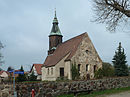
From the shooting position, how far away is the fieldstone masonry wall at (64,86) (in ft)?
35.0

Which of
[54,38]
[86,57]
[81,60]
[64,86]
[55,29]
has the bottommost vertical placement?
[64,86]

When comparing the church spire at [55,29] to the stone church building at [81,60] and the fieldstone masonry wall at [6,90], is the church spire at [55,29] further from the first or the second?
the fieldstone masonry wall at [6,90]

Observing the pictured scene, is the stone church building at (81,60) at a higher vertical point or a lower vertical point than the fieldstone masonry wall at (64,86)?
higher

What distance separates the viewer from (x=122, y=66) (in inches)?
1105

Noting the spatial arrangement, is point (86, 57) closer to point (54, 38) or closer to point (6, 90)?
point (54, 38)

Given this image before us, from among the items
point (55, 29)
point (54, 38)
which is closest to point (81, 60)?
point (54, 38)

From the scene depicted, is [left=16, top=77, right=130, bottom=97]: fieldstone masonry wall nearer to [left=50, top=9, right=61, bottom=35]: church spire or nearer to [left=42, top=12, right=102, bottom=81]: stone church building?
[left=42, top=12, right=102, bottom=81]: stone church building

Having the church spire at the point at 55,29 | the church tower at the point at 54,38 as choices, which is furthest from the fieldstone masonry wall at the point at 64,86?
the church spire at the point at 55,29

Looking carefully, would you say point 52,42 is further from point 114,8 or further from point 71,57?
point 114,8

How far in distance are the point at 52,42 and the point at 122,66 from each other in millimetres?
18429

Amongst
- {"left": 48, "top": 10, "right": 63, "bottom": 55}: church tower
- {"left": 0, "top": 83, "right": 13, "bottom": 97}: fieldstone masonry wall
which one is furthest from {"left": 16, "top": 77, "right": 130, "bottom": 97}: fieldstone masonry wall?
{"left": 48, "top": 10, "right": 63, "bottom": 55}: church tower

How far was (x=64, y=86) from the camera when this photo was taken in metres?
12.2

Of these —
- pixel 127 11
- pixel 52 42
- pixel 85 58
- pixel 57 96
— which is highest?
pixel 52 42

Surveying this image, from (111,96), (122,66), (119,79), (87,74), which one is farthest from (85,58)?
(111,96)
